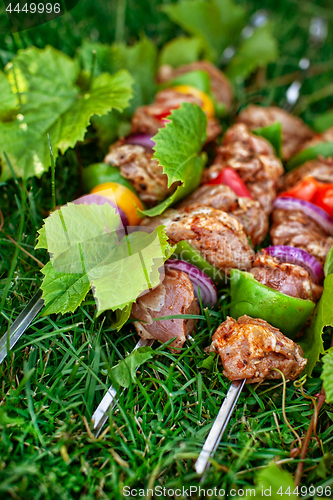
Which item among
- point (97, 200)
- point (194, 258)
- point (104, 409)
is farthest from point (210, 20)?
point (104, 409)

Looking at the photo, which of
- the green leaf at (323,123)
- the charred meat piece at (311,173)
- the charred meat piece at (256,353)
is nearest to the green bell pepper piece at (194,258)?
the charred meat piece at (256,353)

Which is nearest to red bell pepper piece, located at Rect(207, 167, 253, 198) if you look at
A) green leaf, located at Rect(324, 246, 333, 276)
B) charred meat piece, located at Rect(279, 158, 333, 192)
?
charred meat piece, located at Rect(279, 158, 333, 192)

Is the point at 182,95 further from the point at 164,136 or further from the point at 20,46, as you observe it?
the point at 20,46

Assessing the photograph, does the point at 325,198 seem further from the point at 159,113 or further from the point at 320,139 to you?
the point at 159,113

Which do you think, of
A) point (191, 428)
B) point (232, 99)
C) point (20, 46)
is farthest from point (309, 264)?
point (20, 46)

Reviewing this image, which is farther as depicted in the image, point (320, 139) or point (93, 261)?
point (320, 139)

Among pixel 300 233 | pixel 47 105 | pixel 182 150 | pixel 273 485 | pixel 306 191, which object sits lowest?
pixel 273 485
